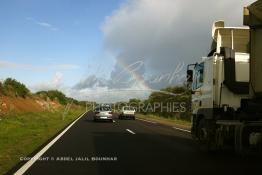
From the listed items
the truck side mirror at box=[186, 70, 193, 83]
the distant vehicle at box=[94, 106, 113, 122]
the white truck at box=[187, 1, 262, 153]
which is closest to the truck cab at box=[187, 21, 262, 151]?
the white truck at box=[187, 1, 262, 153]

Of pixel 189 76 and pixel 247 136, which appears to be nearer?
pixel 247 136

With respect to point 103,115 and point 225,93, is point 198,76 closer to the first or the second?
point 225,93

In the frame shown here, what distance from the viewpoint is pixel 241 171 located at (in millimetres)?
10406

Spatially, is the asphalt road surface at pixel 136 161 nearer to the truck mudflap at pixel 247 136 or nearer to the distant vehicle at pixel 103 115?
the truck mudflap at pixel 247 136

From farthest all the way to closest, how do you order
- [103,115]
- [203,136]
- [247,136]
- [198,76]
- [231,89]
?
[103,115]
[198,76]
[203,136]
[231,89]
[247,136]

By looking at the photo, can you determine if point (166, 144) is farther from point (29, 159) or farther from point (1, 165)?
point (1, 165)

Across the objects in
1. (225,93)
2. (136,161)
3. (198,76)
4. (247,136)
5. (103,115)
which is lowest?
(136,161)

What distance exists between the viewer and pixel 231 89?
12781mm

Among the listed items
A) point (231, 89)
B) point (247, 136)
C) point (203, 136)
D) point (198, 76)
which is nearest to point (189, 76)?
point (198, 76)

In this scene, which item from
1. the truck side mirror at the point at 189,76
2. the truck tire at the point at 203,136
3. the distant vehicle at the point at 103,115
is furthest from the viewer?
the distant vehicle at the point at 103,115

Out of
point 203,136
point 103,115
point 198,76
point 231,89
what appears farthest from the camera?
point 103,115

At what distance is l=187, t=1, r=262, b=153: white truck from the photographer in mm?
10938

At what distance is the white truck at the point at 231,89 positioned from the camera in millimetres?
10938

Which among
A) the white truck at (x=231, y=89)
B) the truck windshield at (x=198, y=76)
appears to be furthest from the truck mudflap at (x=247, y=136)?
the truck windshield at (x=198, y=76)
